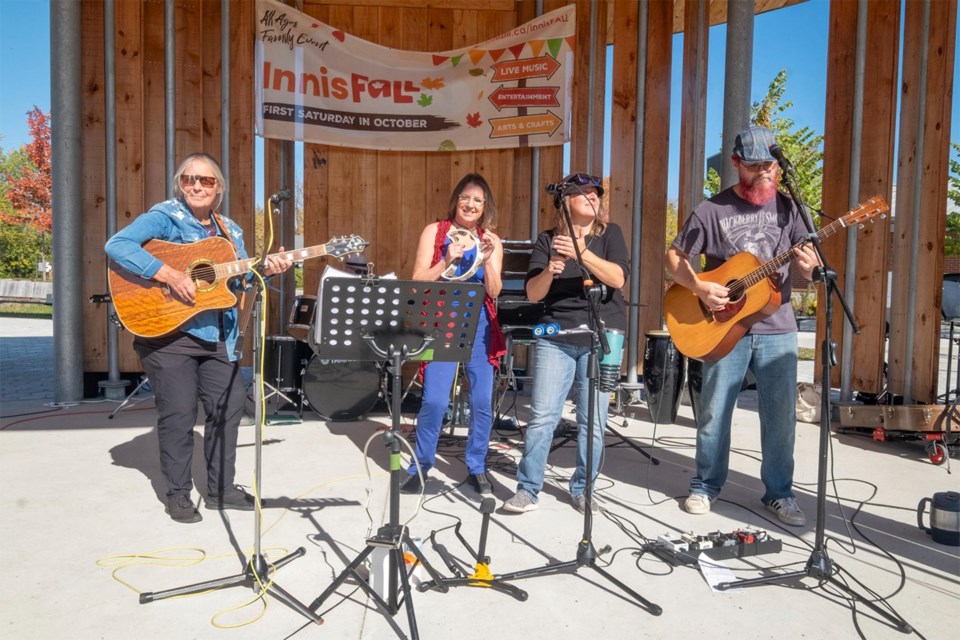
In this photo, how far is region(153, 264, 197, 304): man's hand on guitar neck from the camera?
357cm

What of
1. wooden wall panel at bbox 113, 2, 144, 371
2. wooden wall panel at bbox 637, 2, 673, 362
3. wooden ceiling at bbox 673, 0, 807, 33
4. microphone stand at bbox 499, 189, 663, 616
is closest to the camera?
microphone stand at bbox 499, 189, 663, 616

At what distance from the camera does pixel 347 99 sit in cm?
733

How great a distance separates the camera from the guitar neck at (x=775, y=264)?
Result: 3.38 metres

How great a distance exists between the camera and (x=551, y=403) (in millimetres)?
3740

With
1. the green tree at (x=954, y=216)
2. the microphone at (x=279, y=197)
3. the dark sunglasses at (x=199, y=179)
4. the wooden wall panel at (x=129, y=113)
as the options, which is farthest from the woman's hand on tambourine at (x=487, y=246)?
the green tree at (x=954, y=216)

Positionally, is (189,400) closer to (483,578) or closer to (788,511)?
(483,578)

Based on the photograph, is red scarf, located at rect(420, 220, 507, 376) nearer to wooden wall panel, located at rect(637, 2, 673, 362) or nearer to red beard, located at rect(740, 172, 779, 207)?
red beard, located at rect(740, 172, 779, 207)

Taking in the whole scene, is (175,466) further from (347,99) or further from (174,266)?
(347,99)

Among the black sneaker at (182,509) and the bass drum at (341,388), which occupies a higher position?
the bass drum at (341,388)

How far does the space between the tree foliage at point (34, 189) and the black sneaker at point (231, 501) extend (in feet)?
99.0

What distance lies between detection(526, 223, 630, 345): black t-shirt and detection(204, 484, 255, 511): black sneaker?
1899 mm

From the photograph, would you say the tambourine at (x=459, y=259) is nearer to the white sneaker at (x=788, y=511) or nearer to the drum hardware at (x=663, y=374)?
the white sneaker at (x=788, y=511)

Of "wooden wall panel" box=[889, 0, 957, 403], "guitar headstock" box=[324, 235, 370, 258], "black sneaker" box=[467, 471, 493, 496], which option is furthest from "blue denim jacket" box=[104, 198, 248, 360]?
"wooden wall panel" box=[889, 0, 957, 403]

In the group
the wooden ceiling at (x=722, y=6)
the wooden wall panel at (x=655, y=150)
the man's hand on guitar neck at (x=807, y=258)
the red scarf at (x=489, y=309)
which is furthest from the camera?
the wooden ceiling at (x=722, y=6)
